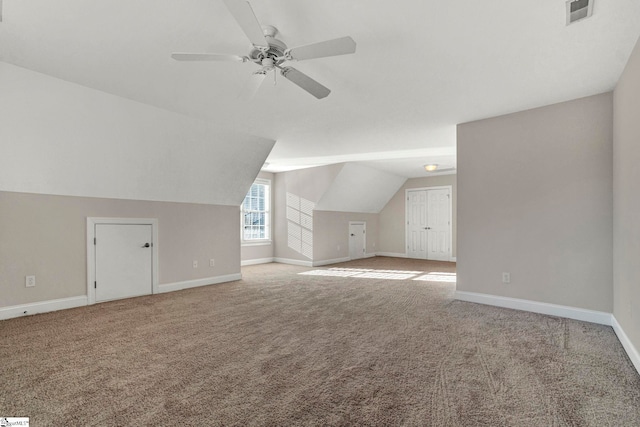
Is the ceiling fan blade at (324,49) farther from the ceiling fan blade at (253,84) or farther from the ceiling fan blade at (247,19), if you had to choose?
the ceiling fan blade at (253,84)

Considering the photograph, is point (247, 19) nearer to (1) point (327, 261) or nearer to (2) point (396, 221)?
(1) point (327, 261)

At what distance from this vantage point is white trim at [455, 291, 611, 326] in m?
3.22

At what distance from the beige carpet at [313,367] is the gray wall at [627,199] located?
38 cm

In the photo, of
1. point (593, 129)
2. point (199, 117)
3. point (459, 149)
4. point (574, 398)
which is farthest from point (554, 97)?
point (199, 117)

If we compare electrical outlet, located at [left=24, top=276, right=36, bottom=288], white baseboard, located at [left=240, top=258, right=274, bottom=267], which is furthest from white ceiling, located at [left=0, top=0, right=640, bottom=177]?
white baseboard, located at [left=240, top=258, right=274, bottom=267]

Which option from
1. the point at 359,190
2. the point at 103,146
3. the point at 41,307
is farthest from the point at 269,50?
the point at 359,190

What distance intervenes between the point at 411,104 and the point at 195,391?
11.3ft

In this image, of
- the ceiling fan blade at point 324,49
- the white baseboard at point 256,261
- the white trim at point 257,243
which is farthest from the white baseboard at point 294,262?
the ceiling fan blade at point 324,49

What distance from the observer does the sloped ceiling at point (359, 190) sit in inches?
291

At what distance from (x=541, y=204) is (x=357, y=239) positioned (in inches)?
228

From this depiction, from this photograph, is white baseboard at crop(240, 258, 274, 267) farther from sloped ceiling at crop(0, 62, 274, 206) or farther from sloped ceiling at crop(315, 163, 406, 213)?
sloped ceiling at crop(0, 62, 274, 206)

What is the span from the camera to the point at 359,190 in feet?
26.9

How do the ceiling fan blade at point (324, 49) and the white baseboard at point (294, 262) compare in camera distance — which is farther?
the white baseboard at point (294, 262)

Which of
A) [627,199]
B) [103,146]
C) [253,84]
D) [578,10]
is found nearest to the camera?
[578,10]
